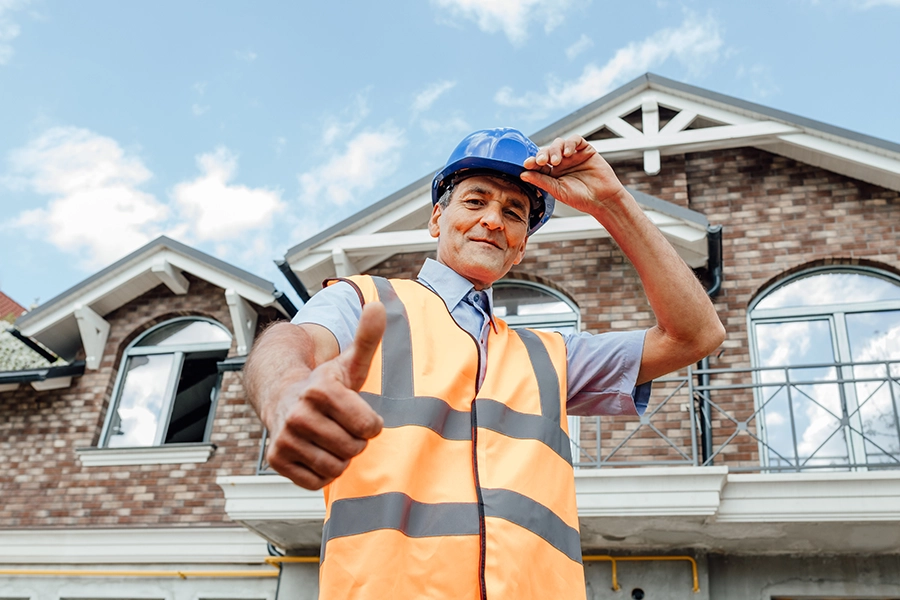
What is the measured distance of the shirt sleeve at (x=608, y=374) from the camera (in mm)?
2377

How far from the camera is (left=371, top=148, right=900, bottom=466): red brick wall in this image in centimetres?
820

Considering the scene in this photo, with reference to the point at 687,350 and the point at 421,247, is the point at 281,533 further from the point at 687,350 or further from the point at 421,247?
the point at 687,350

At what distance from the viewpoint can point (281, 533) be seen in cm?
834

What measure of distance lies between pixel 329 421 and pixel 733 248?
28.2 ft

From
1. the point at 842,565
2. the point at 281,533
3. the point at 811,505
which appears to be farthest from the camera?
the point at 281,533

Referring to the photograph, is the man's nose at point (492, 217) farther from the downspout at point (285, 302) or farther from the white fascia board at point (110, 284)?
the white fascia board at point (110, 284)

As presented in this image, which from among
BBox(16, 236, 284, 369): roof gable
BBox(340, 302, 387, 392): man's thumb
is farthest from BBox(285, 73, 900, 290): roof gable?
BBox(340, 302, 387, 392): man's thumb

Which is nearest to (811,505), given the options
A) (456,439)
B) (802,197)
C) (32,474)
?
(802,197)

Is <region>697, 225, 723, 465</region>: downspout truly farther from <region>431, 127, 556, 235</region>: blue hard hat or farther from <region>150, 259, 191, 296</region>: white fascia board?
<region>150, 259, 191, 296</region>: white fascia board

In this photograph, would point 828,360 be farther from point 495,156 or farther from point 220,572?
point 495,156

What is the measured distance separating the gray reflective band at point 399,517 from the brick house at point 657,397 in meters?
5.59

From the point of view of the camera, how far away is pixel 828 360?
334 inches

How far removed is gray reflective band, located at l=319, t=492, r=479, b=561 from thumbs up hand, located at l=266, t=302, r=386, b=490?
19.7 inches

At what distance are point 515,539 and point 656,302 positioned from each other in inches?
31.6
